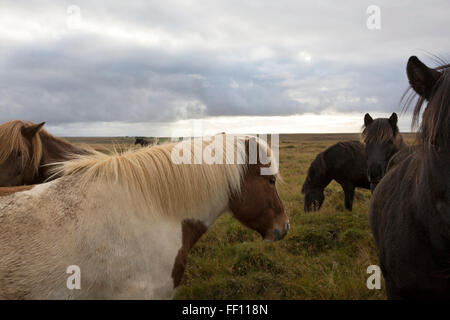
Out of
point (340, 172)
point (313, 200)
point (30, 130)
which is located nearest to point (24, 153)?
point (30, 130)

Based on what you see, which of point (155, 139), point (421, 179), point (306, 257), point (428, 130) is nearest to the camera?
point (428, 130)

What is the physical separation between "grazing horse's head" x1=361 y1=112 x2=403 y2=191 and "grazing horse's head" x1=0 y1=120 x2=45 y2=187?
18.9ft

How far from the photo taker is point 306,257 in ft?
17.6

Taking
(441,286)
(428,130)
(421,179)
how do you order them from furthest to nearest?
(441,286) → (421,179) → (428,130)

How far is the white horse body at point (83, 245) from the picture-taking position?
212cm

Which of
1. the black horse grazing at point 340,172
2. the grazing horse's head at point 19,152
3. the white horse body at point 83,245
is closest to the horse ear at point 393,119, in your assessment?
the black horse grazing at point 340,172

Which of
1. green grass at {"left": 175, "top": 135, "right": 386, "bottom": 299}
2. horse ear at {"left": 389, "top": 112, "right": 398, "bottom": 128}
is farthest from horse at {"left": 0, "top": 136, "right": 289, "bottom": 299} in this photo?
horse ear at {"left": 389, "top": 112, "right": 398, "bottom": 128}

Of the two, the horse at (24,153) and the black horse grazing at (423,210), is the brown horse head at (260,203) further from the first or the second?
the horse at (24,153)

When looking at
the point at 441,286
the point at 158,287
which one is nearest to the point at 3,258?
the point at 158,287

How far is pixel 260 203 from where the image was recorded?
10.4ft

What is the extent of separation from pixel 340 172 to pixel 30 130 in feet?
28.6

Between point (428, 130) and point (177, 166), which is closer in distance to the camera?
point (428, 130)
